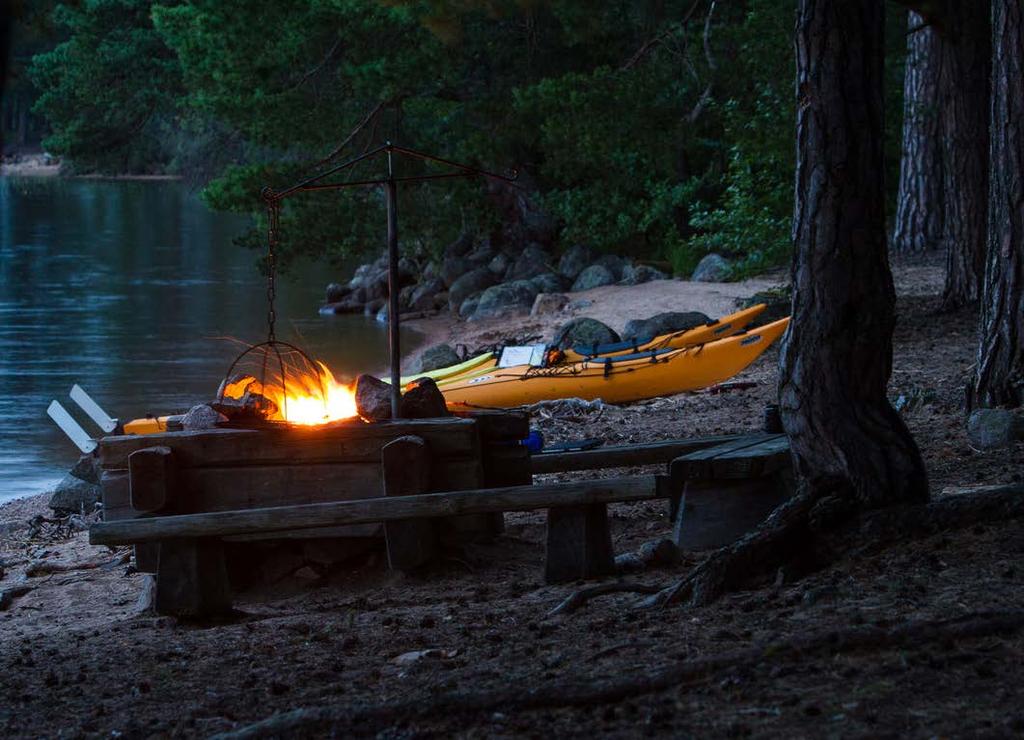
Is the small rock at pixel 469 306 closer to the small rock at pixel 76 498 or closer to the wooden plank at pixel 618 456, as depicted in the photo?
the small rock at pixel 76 498

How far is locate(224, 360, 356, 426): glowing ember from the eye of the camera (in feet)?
23.0

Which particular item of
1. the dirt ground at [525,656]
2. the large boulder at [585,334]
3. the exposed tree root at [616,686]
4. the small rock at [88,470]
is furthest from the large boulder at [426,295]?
the exposed tree root at [616,686]

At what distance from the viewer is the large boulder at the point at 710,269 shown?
21.3 m

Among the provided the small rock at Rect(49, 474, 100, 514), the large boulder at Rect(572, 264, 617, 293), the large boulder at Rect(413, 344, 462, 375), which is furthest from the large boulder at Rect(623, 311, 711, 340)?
the large boulder at Rect(572, 264, 617, 293)

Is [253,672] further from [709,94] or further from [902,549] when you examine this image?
[709,94]

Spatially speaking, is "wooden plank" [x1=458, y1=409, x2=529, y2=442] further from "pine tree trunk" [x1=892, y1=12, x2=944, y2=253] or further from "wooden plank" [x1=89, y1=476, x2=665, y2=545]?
"pine tree trunk" [x1=892, y1=12, x2=944, y2=253]

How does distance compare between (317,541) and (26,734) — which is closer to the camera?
(26,734)

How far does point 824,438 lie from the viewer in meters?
5.20

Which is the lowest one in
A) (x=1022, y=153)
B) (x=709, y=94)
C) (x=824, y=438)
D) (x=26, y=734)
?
(x=26, y=734)

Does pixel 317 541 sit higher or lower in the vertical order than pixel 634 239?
lower

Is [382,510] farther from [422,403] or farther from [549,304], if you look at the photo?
[549,304]

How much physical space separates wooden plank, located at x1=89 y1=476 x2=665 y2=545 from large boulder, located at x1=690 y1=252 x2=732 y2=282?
51.0 feet

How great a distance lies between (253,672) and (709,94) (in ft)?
55.2

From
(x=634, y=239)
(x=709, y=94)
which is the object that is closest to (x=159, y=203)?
(x=634, y=239)
